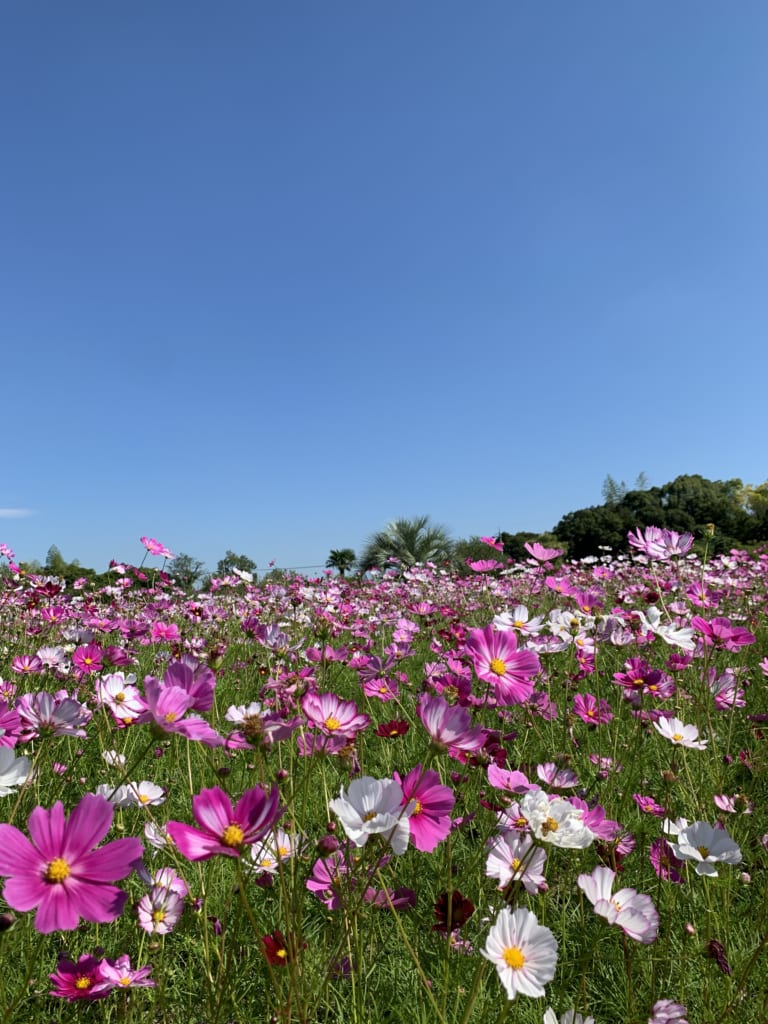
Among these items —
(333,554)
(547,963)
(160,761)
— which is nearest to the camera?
(547,963)

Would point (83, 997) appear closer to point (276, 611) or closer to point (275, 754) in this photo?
point (275, 754)

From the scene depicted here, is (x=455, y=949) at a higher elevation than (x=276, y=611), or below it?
below

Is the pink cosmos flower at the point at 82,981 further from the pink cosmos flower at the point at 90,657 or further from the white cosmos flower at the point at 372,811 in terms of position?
the pink cosmos flower at the point at 90,657

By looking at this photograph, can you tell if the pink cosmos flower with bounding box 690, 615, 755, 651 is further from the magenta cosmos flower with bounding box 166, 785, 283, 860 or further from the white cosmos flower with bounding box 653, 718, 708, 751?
the magenta cosmos flower with bounding box 166, 785, 283, 860

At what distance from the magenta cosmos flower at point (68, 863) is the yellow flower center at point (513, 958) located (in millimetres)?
432

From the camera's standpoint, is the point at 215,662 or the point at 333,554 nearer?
the point at 215,662

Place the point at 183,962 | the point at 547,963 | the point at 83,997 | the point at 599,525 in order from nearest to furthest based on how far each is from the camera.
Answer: the point at 547,963 < the point at 83,997 < the point at 183,962 < the point at 599,525

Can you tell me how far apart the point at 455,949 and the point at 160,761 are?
1596 mm

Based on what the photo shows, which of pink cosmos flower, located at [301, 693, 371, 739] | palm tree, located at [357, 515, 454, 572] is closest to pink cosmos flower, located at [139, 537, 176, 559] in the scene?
pink cosmos flower, located at [301, 693, 371, 739]

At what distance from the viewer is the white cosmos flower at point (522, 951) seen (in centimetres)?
69

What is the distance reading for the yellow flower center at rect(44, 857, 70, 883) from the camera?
624 millimetres

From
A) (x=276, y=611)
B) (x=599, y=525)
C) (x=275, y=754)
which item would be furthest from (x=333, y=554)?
(x=275, y=754)

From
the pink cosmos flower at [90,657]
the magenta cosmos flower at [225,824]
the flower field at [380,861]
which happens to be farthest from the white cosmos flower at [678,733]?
the pink cosmos flower at [90,657]

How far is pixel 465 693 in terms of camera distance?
4.33ft
